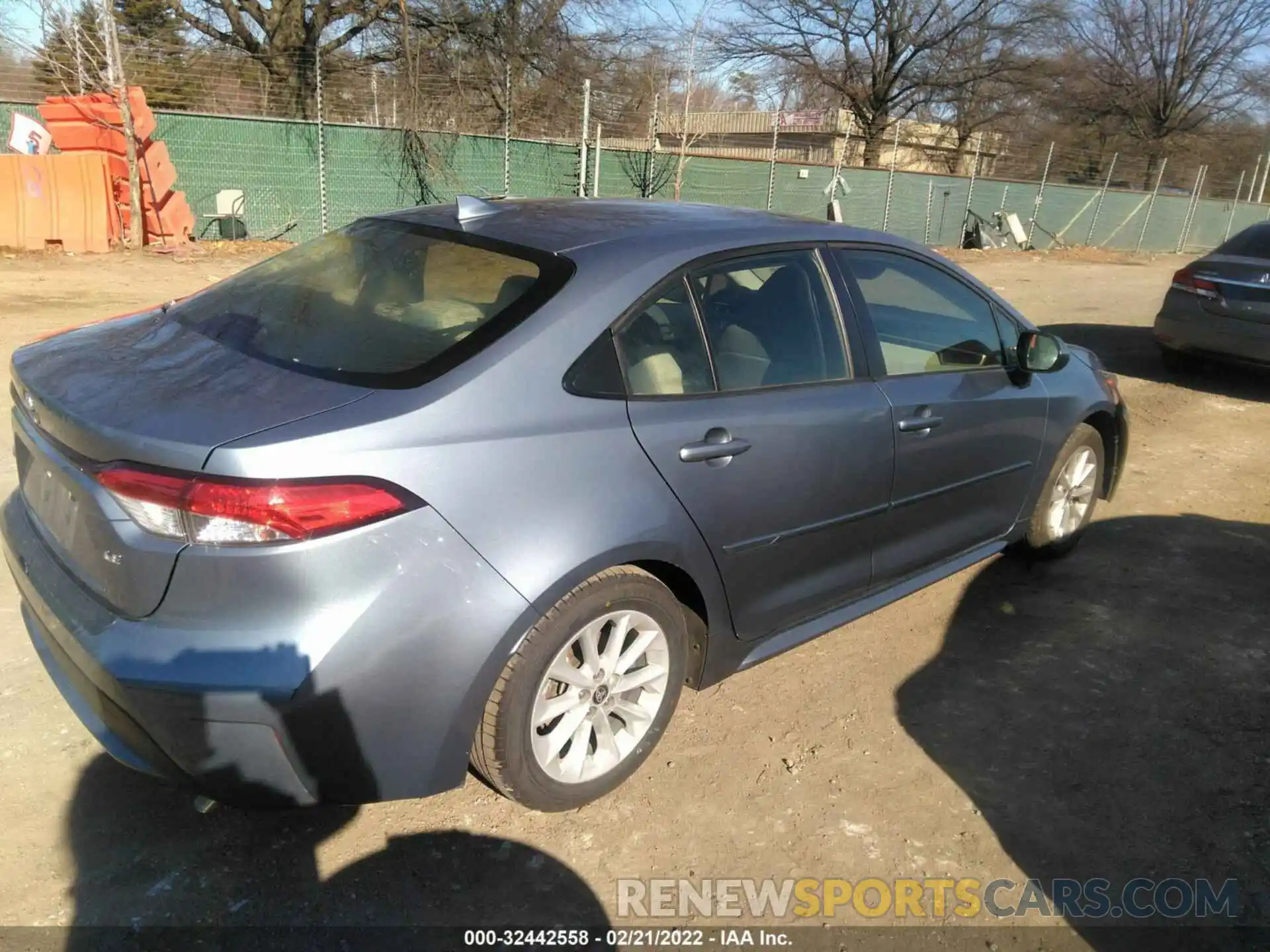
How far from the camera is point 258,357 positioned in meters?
2.53

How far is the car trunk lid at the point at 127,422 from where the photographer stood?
2.13 metres

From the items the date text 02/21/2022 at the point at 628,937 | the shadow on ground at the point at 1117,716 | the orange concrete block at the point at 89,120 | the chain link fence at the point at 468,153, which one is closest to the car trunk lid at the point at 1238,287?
the shadow on ground at the point at 1117,716

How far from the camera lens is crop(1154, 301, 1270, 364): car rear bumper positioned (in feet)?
26.0

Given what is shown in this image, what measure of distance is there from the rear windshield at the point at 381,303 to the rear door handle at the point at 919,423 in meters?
1.37

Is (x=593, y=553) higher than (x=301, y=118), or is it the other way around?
(x=301, y=118)

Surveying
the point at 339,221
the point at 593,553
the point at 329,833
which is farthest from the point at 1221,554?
the point at 339,221

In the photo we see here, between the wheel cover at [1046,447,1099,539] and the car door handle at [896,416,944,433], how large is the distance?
1.21m

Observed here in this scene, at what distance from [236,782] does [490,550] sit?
2.57 feet

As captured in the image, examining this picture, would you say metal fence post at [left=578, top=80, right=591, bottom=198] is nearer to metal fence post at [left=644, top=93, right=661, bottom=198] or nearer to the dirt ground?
metal fence post at [left=644, top=93, right=661, bottom=198]

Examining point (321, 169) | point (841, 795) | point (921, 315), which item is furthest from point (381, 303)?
point (321, 169)

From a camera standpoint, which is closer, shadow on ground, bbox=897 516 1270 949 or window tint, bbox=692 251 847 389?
shadow on ground, bbox=897 516 1270 949

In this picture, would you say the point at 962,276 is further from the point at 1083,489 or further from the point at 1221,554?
the point at 1221,554

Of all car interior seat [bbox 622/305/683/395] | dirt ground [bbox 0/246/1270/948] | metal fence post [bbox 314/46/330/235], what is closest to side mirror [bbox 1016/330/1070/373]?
dirt ground [bbox 0/246/1270/948]

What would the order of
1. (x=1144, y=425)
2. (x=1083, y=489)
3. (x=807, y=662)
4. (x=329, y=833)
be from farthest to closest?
1. (x=1144, y=425)
2. (x=1083, y=489)
3. (x=807, y=662)
4. (x=329, y=833)
